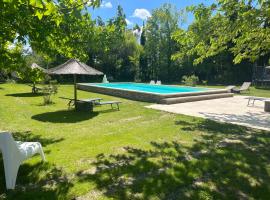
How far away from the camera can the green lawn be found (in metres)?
4.58

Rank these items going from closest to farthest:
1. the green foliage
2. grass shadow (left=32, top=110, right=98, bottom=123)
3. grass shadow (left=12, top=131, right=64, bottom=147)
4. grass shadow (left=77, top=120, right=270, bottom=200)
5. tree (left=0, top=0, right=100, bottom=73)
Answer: grass shadow (left=77, top=120, right=270, bottom=200) → tree (left=0, top=0, right=100, bottom=73) → the green foliage → grass shadow (left=12, top=131, right=64, bottom=147) → grass shadow (left=32, top=110, right=98, bottom=123)

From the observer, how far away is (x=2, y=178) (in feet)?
16.6

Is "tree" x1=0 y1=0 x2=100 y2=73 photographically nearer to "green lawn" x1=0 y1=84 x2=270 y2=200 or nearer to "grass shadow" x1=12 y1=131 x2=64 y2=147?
"grass shadow" x1=12 y1=131 x2=64 y2=147


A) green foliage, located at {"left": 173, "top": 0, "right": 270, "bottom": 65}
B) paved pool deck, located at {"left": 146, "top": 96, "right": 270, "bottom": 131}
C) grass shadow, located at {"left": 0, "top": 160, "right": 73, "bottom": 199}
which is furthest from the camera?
paved pool deck, located at {"left": 146, "top": 96, "right": 270, "bottom": 131}

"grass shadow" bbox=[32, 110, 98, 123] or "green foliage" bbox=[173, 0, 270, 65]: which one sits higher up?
"green foliage" bbox=[173, 0, 270, 65]

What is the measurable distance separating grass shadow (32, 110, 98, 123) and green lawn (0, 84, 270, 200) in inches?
6.3

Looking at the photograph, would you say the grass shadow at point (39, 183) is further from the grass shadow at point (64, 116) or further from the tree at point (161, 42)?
the tree at point (161, 42)

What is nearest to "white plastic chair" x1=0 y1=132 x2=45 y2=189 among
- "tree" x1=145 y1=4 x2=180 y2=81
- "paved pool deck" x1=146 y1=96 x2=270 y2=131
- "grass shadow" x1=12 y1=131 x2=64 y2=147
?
"grass shadow" x1=12 y1=131 x2=64 y2=147

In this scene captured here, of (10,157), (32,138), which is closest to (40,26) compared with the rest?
(10,157)

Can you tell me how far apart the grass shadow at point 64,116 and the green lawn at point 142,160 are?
161 mm

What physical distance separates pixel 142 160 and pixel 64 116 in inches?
247

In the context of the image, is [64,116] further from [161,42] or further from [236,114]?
[161,42]

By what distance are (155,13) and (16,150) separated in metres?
37.0

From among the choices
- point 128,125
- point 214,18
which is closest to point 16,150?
point 128,125
